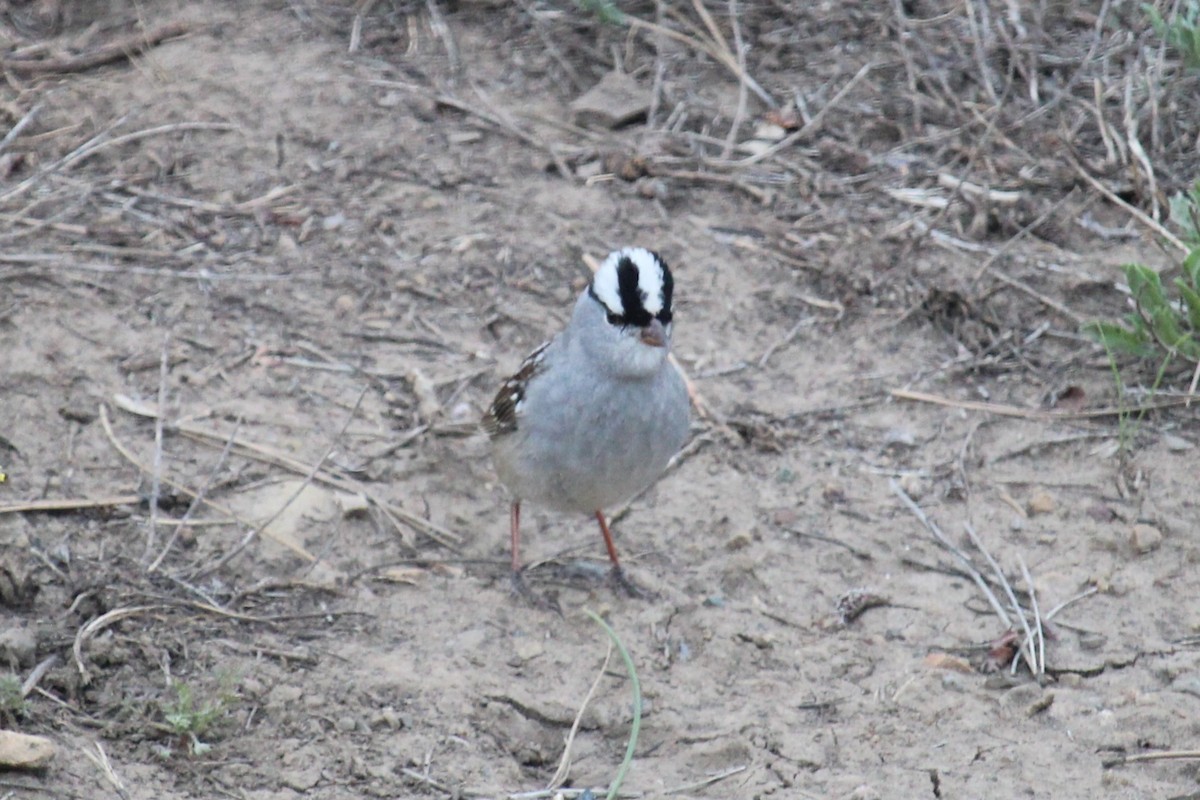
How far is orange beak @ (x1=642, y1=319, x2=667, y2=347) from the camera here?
5074mm

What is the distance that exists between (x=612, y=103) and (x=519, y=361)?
194 cm

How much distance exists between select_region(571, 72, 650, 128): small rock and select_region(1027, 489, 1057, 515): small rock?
3.14m

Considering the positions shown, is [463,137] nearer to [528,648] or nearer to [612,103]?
[612,103]

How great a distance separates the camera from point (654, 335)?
16.6 ft

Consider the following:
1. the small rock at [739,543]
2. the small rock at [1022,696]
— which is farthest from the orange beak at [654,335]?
the small rock at [1022,696]

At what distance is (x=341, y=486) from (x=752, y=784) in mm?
2112

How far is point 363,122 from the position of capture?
737 cm

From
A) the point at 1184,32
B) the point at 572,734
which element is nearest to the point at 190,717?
the point at 572,734

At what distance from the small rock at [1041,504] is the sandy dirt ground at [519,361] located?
27 mm

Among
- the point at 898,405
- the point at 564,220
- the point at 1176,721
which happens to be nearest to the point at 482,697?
the point at 1176,721

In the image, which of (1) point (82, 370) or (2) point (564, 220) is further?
(2) point (564, 220)

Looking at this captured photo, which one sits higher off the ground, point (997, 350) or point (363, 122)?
point (363, 122)

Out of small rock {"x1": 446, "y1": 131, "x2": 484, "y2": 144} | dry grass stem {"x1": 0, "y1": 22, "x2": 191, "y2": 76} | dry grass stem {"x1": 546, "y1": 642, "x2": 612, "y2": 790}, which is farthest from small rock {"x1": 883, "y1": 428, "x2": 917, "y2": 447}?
dry grass stem {"x1": 0, "y1": 22, "x2": 191, "y2": 76}

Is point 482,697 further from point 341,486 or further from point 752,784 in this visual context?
point 341,486
